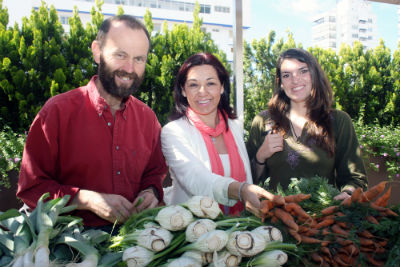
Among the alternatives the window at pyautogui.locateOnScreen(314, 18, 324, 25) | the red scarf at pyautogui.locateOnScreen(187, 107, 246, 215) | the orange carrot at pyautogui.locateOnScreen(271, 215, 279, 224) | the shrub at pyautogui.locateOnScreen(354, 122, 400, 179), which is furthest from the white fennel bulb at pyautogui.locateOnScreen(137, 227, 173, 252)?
the window at pyautogui.locateOnScreen(314, 18, 324, 25)

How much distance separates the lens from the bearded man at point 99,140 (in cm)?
184

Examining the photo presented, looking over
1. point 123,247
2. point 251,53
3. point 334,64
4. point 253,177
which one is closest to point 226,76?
point 253,177

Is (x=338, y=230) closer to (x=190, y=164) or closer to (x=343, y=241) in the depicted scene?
(x=343, y=241)

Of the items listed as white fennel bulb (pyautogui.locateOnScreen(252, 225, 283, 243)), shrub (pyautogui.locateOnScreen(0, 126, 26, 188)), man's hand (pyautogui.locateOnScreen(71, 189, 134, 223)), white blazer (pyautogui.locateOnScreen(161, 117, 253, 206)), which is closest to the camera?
white fennel bulb (pyautogui.locateOnScreen(252, 225, 283, 243))

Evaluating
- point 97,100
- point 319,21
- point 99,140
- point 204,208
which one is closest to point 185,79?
point 97,100

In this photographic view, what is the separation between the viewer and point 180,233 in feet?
4.42

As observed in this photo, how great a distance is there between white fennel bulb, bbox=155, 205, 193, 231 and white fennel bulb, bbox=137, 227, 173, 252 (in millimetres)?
27

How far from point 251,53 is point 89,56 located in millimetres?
3274

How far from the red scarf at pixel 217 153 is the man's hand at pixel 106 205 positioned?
780 mm

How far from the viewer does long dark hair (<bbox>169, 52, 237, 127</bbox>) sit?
244 cm

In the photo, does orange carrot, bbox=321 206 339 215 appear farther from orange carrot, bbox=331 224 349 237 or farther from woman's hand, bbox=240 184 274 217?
woman's hand, bbox=240 184 274 217

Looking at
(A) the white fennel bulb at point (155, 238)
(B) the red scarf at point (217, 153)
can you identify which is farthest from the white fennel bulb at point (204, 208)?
(B) the red scarf at point (217, 153)

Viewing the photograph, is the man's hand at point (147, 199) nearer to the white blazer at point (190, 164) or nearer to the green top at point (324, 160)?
the white blazer at point (190, 164)

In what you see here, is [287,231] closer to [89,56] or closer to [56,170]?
[56,170]
